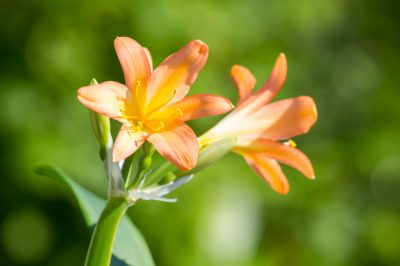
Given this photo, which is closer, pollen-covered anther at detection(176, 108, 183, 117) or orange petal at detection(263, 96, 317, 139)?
pollen-covered anther at detection(176, 108, 183, 117)

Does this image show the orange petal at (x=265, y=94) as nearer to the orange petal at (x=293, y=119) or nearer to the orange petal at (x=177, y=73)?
the orange petal at (x=293, y=119)

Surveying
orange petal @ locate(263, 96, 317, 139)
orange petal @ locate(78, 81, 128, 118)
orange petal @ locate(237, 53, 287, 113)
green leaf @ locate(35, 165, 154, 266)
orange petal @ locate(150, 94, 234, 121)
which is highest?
orange petal @ locate(78, 81, 128, 118)

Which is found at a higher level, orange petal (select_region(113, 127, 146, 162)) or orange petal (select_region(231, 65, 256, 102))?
orange petal (select_region(113, 127, 146, 162))

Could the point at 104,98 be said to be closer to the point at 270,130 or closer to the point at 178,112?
the point at 178,112

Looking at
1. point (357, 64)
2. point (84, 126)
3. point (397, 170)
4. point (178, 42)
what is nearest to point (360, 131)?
point (397, 170)

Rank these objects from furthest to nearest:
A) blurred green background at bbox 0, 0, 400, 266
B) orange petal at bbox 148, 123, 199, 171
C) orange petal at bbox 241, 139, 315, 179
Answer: blurred green background at bbox 0, 0, 400, 266, orange petal at bbox 241, 139, 315, 179, orange petal at bbox 148, 123, 199, 171

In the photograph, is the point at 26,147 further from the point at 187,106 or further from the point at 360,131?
the point at 187,106

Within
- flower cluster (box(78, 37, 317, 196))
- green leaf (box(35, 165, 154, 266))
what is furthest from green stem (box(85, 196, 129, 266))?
green leaf (box(35, 165, 154, 266))

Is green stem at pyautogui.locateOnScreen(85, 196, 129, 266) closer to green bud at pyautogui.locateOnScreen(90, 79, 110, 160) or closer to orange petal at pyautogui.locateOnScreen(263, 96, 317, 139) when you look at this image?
green bud at pyautogui.locateOnScreen(90, 79, 110, 160)

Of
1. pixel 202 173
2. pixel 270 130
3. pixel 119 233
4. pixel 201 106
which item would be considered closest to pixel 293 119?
pixel 270 130
